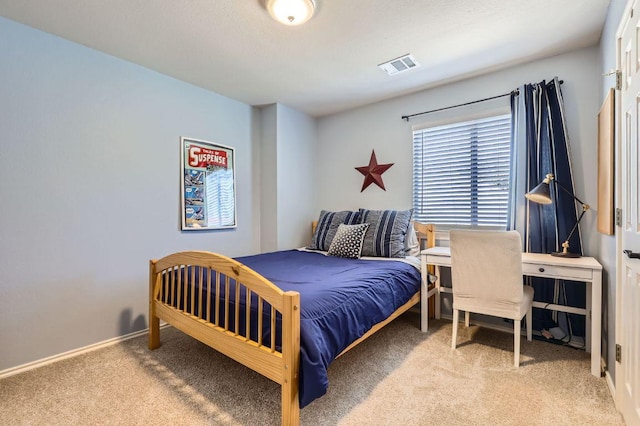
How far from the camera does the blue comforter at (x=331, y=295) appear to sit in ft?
4.59

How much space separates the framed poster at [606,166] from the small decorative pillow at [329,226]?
1911 mm

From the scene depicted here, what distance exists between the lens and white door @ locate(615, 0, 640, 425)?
132 cm

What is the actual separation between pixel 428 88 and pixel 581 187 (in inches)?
63.9

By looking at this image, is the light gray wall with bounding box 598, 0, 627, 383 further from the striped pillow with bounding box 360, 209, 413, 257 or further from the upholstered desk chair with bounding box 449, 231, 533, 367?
the striped pillow with bounding box 360, 209, 413, 257

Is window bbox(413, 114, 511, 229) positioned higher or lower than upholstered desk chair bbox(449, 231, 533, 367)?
higher

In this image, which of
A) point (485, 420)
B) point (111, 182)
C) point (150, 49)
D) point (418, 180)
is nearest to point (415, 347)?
point (485, 420)

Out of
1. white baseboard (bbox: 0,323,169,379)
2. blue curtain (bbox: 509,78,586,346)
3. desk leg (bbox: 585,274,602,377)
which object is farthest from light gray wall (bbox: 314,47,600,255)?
white baseboard (bbox: 0,323,169,379)

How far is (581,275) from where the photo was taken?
2000mm

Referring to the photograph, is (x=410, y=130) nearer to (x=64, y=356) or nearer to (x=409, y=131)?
(x=409, y=131)

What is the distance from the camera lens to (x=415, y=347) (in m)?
2.36

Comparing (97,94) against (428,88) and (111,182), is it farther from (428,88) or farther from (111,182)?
(428,88)

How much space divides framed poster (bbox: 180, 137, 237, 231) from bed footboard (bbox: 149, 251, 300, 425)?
82cm

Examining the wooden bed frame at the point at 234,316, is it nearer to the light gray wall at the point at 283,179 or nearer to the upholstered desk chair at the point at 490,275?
the upholstered desk chair at the point at 490,275

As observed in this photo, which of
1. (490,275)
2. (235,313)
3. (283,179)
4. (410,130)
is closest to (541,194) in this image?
(490,275)
